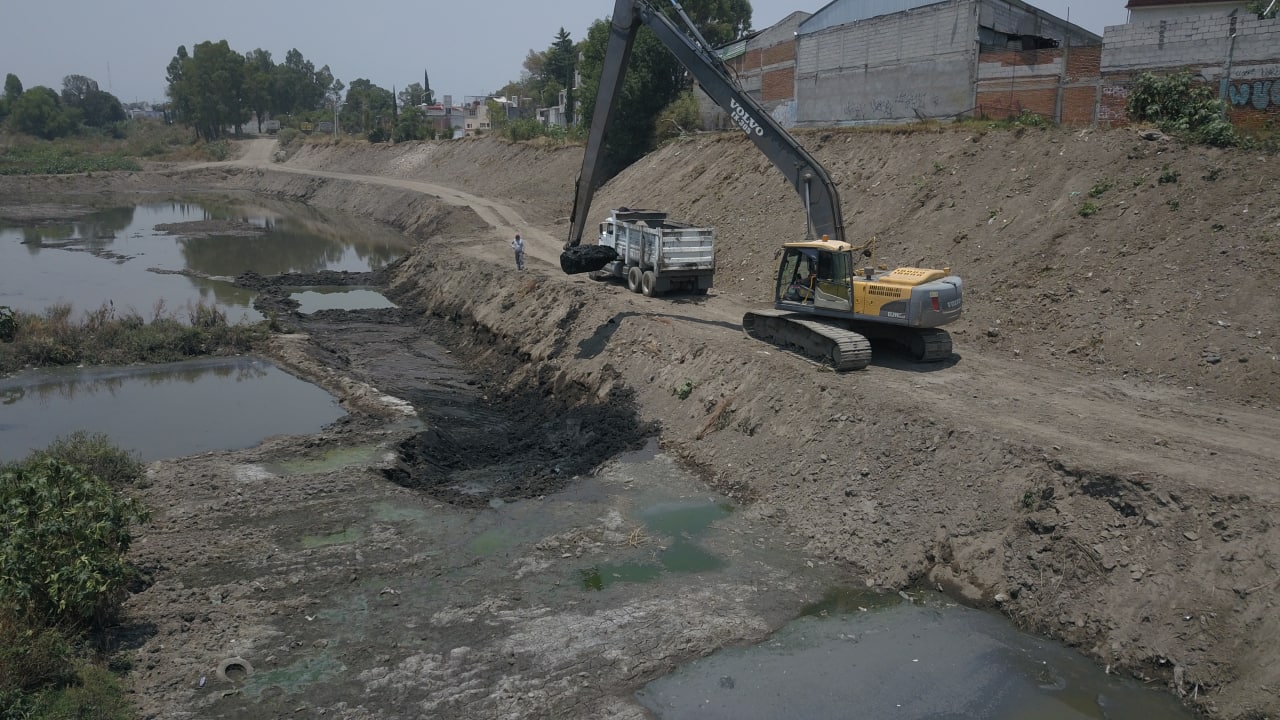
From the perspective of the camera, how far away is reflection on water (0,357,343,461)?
19422 millimetres

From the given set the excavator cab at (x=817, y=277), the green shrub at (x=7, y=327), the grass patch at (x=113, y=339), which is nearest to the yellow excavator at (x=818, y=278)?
the excavator cab at (x=817, y=277)

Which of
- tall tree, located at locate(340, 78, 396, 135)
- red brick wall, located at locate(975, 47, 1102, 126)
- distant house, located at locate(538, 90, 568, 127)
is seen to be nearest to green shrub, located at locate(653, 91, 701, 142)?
red brick wall, located at locate(975, 47, 1102, 126)

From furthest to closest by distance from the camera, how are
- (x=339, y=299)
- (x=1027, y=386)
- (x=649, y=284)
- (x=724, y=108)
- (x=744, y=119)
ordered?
(x=339, y=299) → (x=649, y=284) → (x=724, y=108) → (x=744, y=119) → (x=1027, y=386)

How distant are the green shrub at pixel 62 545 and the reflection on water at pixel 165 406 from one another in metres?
6.66

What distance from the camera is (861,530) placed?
13680 millimetres

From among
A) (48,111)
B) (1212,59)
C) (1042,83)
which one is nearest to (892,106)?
(1042,83)

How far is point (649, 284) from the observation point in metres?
25.0

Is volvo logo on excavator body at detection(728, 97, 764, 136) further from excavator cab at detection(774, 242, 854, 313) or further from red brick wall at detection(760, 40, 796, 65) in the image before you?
red brick wall at detection(760, 40, 796, 65)

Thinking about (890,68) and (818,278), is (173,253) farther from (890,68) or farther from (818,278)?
(818,278)

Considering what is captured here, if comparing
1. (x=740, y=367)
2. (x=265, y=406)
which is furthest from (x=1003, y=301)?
(x=265, y=406)

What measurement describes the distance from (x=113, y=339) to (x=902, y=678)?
24704 millimetres

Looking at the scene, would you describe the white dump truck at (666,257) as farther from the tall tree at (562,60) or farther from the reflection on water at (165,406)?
the tall tree at (562,60)

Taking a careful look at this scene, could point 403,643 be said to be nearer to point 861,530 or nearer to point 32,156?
point 861,530

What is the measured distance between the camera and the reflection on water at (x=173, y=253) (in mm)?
35156
